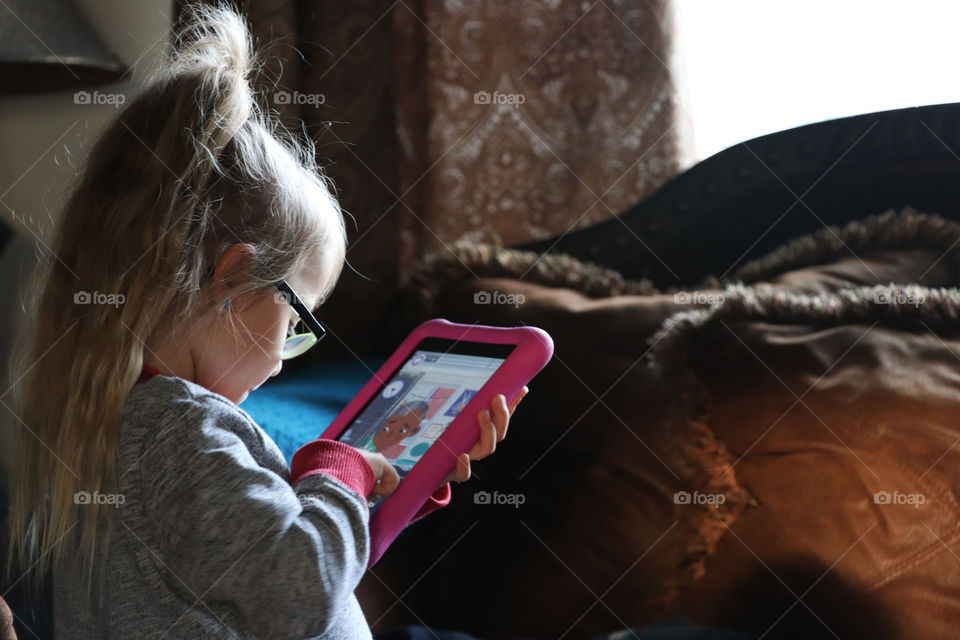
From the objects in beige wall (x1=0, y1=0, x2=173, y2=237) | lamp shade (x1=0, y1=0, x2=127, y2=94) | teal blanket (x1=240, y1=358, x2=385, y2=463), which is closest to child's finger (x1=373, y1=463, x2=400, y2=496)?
teal blanket (x1=240, y1=358, x2=385, y2=463)

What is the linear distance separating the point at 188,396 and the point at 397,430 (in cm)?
20

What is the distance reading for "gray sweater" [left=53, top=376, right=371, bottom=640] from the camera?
0.55 m

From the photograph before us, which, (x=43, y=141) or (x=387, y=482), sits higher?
(x=43, y=141)

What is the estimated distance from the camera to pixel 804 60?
129 cm

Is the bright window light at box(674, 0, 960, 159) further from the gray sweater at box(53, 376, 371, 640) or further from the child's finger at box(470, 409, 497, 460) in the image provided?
the gray sweater at box(53, 376, 371, 640)

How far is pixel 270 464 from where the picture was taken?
0.65 m

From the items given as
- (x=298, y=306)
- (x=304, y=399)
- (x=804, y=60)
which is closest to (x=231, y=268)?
(x=298, y=306)

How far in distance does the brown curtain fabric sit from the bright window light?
0.17ft

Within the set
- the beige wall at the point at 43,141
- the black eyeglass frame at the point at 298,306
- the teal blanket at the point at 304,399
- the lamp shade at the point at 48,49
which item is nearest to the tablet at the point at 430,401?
the black eyeglass frame at the point at 298,306

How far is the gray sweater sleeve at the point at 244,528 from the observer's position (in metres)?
0.55

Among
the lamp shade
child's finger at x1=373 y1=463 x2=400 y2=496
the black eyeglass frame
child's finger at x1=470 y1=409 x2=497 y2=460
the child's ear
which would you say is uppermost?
the lamp shade

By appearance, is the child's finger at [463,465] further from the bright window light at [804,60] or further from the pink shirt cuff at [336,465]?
the bright window light at [804,60]

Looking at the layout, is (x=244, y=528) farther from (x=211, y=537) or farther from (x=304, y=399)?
(x=304, y=399)

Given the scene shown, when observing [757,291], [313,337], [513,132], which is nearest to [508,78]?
[513,132]
